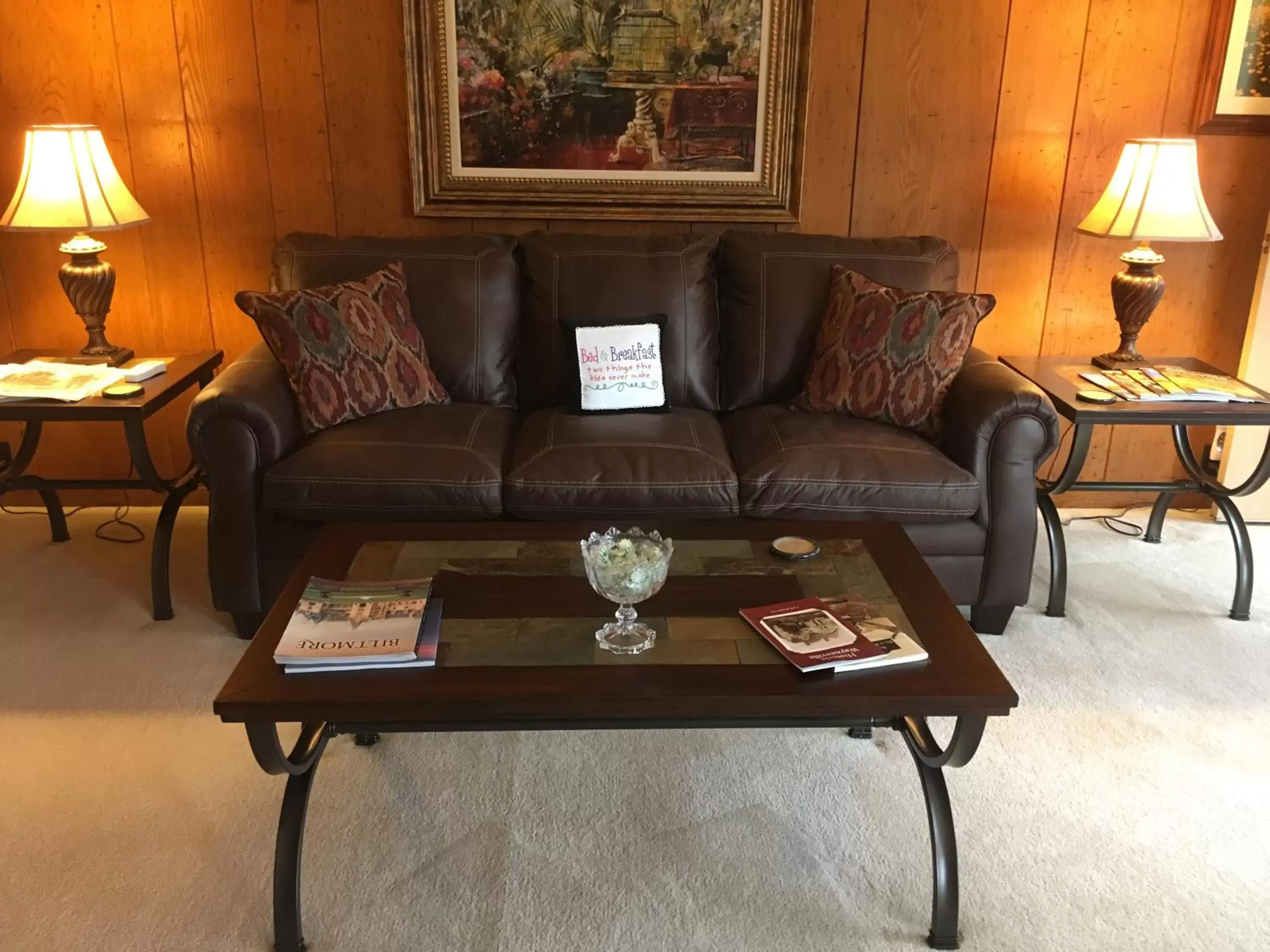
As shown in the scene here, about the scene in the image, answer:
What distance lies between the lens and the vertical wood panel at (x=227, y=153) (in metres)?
3.18

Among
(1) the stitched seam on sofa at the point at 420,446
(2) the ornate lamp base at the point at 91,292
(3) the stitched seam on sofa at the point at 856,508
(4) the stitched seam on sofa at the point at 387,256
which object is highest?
(4) the stitched seam on sofa at the point at 387,256

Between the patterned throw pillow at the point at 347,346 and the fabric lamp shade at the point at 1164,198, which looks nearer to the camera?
the patterned throw pillow at the point at 347,346

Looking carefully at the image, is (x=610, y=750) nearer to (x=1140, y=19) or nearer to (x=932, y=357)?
(x=932, y=357)

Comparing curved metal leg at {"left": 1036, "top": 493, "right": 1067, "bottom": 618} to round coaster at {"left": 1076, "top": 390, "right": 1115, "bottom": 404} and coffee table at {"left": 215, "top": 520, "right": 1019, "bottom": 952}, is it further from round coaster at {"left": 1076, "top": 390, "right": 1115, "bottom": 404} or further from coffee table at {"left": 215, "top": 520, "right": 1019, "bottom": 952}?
coffee table at {"left": 215, "top": 520, "right": 1019, "bottom": 952}

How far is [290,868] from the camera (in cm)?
180

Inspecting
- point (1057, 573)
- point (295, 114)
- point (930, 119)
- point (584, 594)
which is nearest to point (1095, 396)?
point (1057, 573)

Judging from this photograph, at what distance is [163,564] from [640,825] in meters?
1.57

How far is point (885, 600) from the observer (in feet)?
6.49

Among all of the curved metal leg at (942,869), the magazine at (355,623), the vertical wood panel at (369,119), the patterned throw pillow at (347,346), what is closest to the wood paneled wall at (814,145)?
the vertical wood panel at (369,119)

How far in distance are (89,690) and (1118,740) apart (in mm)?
2392

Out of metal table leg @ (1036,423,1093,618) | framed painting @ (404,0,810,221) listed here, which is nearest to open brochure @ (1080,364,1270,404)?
metal table leg @ (1036,423,1093,618)

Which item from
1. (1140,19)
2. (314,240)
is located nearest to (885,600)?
(314,240)

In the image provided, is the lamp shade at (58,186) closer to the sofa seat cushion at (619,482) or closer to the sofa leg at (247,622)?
the sofa leg at (247,622)

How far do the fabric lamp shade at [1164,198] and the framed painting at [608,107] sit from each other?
0.97 metres
